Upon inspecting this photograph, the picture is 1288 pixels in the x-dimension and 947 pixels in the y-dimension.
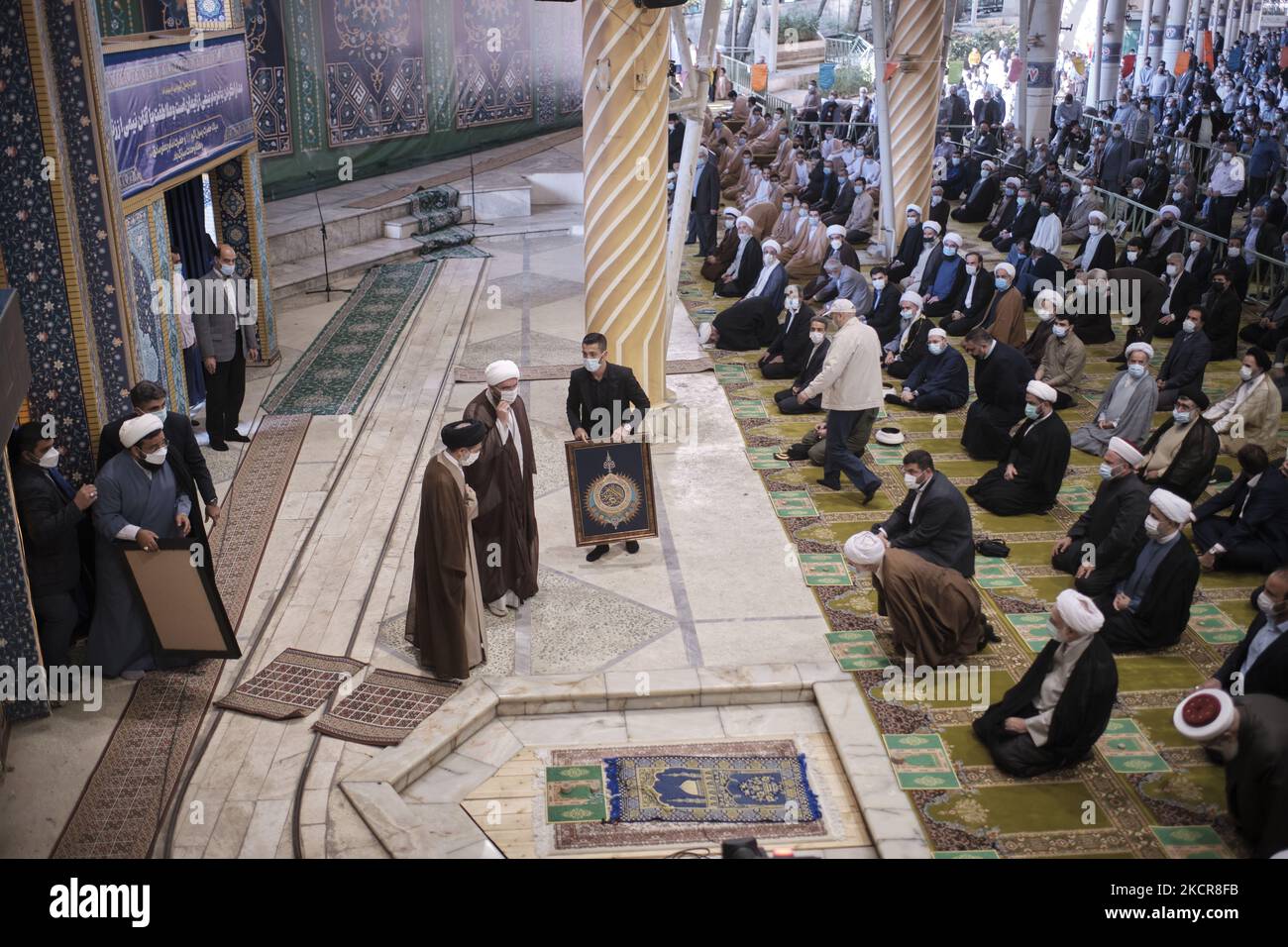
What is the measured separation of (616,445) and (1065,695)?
8.61ft

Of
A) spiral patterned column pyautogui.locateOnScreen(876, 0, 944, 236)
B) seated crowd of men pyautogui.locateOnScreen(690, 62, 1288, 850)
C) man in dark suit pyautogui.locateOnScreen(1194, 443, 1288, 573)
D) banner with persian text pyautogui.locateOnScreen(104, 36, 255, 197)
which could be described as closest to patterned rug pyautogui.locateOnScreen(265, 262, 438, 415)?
banner with persian text pyautogui.locateOnScreen(104, 36, 255, 197)

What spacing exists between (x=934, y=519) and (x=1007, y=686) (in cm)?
86

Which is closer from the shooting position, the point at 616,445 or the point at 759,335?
the point at 616,445

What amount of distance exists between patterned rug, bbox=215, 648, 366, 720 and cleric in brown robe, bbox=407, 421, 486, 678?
390mm

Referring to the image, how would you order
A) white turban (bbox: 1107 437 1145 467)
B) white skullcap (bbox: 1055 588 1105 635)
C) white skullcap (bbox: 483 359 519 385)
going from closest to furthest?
1. white skullcap (bbox: 1055 588 1105 635)
2. white skullcap (bbox: 483 359 519 385)
3. white turban (bbox: 1107 437 1145 467)

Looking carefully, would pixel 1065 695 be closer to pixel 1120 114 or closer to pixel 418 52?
pixel 418 52

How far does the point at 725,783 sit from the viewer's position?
4.90 metres

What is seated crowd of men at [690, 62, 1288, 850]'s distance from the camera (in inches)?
201

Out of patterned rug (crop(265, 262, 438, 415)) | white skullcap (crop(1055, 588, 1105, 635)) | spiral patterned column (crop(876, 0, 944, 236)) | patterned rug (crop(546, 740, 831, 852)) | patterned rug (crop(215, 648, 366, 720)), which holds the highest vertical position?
spiral patterned column (crop(876, 0, 944, 236))

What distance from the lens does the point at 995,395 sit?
8.27 metres

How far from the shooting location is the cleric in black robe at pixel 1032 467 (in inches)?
284

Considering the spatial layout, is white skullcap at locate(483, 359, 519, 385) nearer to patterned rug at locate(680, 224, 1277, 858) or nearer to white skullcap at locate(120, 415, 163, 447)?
white skullcap at locate(120, 415, 163, 447)

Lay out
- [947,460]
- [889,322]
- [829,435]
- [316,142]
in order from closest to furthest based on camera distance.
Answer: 1. [829,435]
2. [947,460]
3. [889,322]
4. [316,142]

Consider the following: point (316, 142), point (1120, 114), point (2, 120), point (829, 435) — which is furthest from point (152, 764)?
point (1120, 114)
